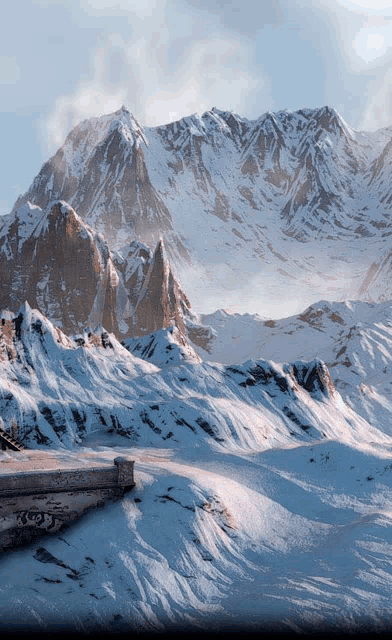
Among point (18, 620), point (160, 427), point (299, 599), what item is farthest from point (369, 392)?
point (18, 620)

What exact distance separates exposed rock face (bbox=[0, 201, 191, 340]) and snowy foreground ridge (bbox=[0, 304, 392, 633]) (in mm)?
64954

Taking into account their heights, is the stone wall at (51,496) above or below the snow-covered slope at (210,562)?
above

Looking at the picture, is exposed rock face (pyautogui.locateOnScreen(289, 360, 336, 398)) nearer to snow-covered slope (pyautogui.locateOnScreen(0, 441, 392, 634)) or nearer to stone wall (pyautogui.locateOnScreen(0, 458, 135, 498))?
→ snow-covered slope (pyautogui.locateOnScreen(0, 441, 392, 634))

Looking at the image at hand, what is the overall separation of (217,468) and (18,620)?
106 feet

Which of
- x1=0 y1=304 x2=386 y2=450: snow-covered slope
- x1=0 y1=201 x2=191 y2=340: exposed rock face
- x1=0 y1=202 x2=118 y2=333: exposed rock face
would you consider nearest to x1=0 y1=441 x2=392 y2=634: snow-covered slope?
x1=0 y1=304 x2=386 y2=450: snow-covered slope

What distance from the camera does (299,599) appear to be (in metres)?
54.5

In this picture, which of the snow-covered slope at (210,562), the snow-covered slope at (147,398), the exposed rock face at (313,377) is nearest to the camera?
the snow-covered slope at (210,562)

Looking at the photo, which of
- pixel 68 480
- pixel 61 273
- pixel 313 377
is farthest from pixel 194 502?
pixel 61 273

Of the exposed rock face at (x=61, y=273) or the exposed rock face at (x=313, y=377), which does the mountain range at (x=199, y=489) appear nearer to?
the exposed rock face at (x=313, y=377)

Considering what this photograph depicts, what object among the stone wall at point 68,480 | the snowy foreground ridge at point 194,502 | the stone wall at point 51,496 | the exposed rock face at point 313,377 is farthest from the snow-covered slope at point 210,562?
the exposed rock face at point 313,377

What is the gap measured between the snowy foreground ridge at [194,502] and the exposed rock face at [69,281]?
213 ft

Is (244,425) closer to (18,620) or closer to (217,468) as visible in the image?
(217,468)

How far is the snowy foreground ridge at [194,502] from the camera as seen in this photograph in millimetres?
53781

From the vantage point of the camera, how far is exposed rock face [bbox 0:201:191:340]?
584 feet
